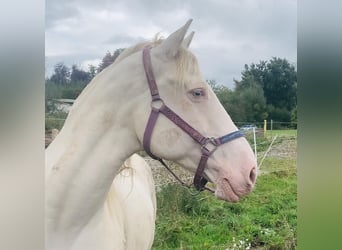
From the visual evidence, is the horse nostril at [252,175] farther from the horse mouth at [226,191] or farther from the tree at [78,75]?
the tree at [78,75]

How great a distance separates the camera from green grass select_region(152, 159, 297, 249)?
5.69 ft

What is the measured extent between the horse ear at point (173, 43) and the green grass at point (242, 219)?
72 cm

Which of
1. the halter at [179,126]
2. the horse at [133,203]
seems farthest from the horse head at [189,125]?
the horse at [133,203]

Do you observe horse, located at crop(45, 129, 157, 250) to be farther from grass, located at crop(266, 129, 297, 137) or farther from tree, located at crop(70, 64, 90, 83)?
grass, located at crop(266, 129, 297, 137)

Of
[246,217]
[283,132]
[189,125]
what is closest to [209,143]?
[189,125]

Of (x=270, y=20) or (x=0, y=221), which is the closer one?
(x=0, y=221)

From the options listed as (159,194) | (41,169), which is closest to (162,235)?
(159,194)

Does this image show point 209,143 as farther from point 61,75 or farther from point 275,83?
point 61,75

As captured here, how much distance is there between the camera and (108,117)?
1.25 metres

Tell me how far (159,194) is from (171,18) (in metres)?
0.82

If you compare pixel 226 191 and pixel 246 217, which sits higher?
pixel 226 191

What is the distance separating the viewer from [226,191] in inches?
47.8

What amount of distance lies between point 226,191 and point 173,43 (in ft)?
1.55

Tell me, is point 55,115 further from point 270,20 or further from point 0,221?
point 270,20
